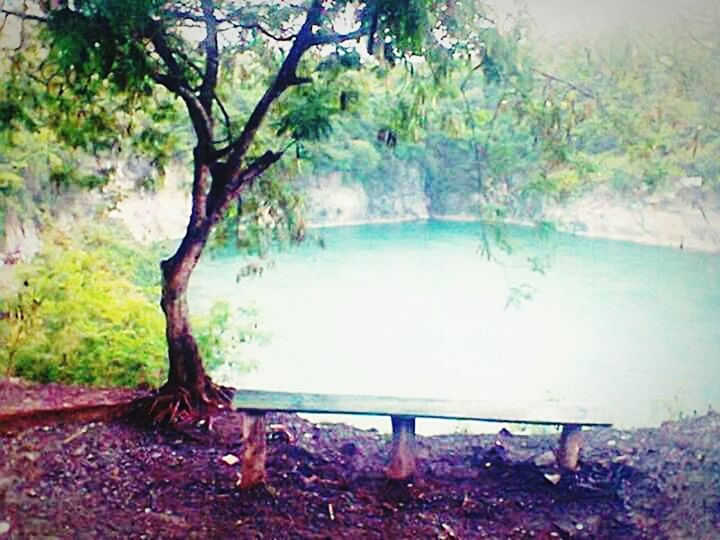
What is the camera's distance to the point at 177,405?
7.11 ft

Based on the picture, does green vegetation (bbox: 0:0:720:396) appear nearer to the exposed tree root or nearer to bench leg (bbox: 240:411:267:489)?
the exposed tree root

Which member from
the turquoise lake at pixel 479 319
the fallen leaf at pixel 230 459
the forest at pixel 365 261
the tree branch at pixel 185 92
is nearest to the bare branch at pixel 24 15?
the forest at pixel 365 261

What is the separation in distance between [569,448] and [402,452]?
416 mm

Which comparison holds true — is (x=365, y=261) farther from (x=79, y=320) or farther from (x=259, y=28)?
(x=79, y=320)

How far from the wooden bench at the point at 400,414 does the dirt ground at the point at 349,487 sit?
50mm

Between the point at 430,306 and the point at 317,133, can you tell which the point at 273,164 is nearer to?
the point at 317,133

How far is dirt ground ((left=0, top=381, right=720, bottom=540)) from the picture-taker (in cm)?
163

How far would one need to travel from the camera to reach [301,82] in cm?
207

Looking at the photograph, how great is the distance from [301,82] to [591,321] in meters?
1.07

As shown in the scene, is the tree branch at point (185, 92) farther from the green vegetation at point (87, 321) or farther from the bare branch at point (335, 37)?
the green vegetation at point (87, 321)

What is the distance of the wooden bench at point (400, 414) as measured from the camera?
1738 mm

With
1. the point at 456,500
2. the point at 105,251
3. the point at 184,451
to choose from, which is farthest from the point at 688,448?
the point at 105,251

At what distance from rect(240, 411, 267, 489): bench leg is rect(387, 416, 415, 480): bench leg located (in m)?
0.32

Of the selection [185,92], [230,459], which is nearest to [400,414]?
[230,459]
